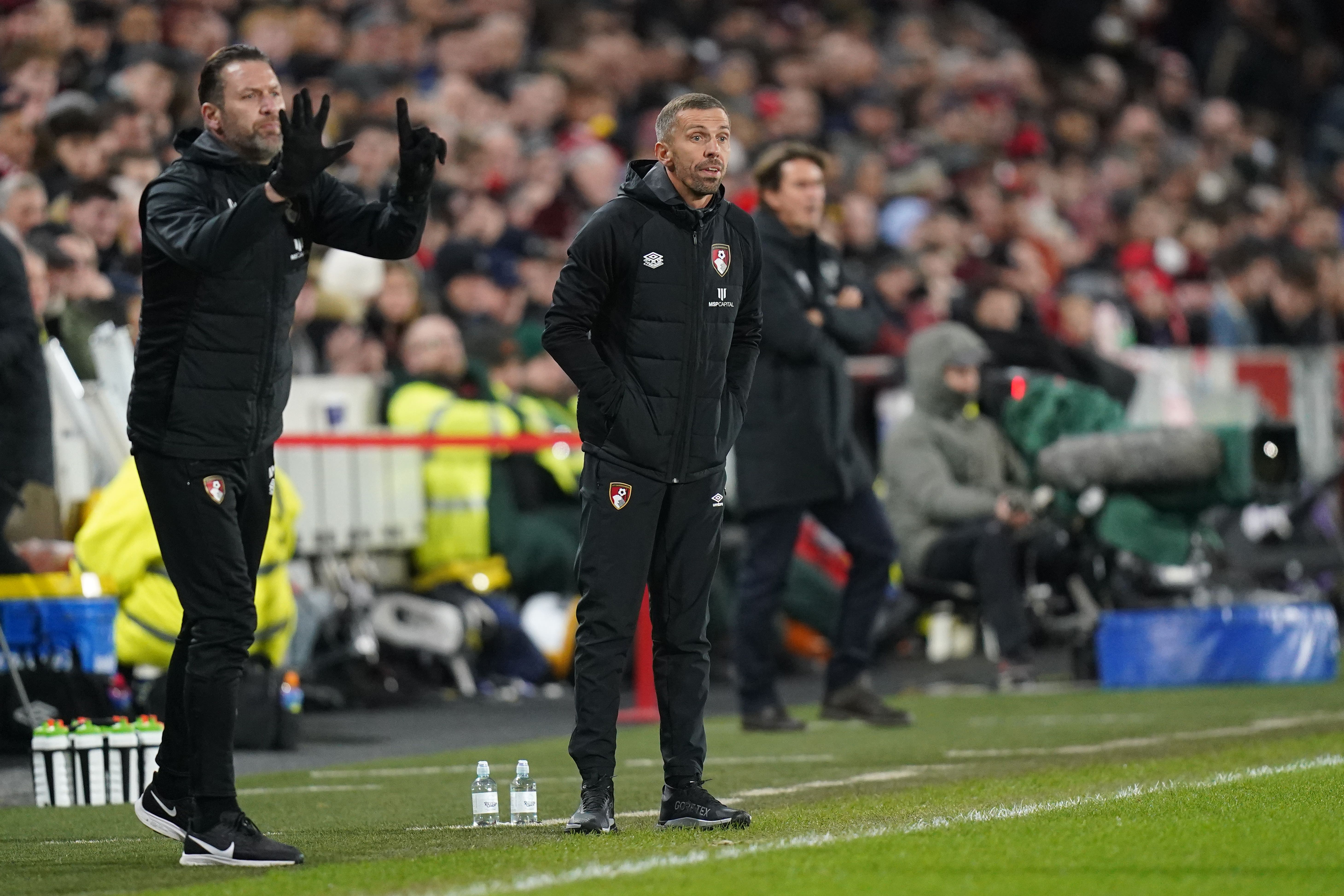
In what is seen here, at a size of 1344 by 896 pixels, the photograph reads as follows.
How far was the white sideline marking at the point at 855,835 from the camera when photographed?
5.23 m

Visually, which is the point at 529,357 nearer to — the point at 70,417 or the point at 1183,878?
the point at 70,417

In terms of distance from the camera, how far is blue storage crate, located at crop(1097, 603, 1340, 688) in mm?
12117

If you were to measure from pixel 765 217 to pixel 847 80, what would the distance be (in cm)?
1185

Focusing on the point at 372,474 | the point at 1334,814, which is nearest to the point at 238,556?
the point at 1334,814

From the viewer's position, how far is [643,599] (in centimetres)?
662

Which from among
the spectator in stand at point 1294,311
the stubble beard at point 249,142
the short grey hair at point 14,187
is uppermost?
the short grey hair at point 14,187

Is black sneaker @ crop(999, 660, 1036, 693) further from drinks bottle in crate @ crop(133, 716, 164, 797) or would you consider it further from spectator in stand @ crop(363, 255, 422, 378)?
drinks bottle in crate @ crop(133, 716, 164, 797)

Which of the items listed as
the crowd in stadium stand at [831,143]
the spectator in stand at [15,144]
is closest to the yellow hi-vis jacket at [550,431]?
the crowd in stadium stand at [831,143]

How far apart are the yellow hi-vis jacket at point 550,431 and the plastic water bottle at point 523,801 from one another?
21.6ft

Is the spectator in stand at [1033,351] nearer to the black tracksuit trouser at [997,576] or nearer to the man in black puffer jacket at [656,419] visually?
the black tracksuit trouser at [997,576]

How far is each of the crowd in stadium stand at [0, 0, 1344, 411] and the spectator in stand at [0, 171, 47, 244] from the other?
0.02 meters

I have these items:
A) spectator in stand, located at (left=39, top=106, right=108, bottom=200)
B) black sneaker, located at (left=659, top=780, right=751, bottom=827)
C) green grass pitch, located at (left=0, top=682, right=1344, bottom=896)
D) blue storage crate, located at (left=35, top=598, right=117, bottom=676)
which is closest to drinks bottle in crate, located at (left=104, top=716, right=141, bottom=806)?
green grass pitch, located at (left=0, top=682, right=1344, bottom=896)

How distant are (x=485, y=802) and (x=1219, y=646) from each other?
6.50m

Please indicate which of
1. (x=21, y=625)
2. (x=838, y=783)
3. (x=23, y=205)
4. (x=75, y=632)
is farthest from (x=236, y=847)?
(x=23, y=205)
